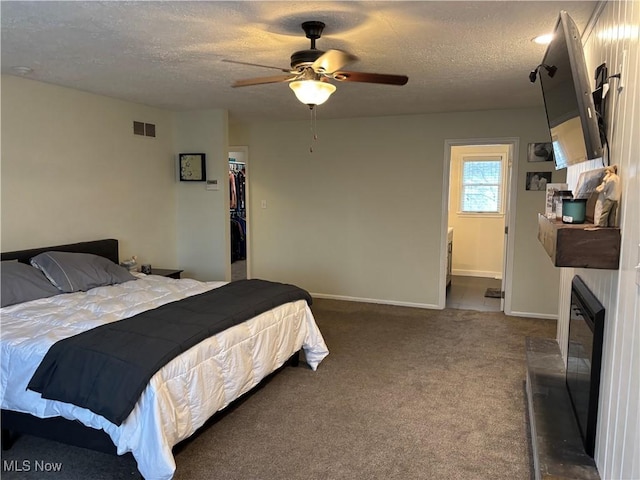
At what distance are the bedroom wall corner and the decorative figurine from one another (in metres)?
4.03

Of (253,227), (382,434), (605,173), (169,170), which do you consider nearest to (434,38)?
(605,173)

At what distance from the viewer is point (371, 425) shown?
2857 millimetres

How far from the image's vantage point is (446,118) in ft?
17.5

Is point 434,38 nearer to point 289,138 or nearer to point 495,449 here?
point 495,449

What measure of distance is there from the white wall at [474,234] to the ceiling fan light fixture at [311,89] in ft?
17.1

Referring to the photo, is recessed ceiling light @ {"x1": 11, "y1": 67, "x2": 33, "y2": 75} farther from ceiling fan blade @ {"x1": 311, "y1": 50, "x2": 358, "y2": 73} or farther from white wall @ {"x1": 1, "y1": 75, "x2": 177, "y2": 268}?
ceiling fan blade @ {"x1": 311, "y1": 50, "x2": 358, "y2": 73}

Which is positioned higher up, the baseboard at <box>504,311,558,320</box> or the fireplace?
the fireplace

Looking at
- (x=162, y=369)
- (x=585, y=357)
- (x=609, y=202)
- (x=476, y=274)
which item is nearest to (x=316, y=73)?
(x=609, y=202)

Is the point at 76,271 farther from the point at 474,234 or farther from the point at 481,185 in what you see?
the point at 481,185

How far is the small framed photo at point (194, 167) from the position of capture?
525 centimetres

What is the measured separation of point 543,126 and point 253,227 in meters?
3.85

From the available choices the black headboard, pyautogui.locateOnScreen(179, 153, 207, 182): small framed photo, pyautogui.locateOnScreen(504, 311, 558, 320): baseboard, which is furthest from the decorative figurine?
pyautogui.locateOnScreen(179, 153, 207, 182): small framed photo

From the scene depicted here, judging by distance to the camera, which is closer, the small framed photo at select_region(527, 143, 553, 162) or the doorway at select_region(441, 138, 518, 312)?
the small framed photo at select_region(527, 143, 553, 162)

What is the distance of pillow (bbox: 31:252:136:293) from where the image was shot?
355 cm
